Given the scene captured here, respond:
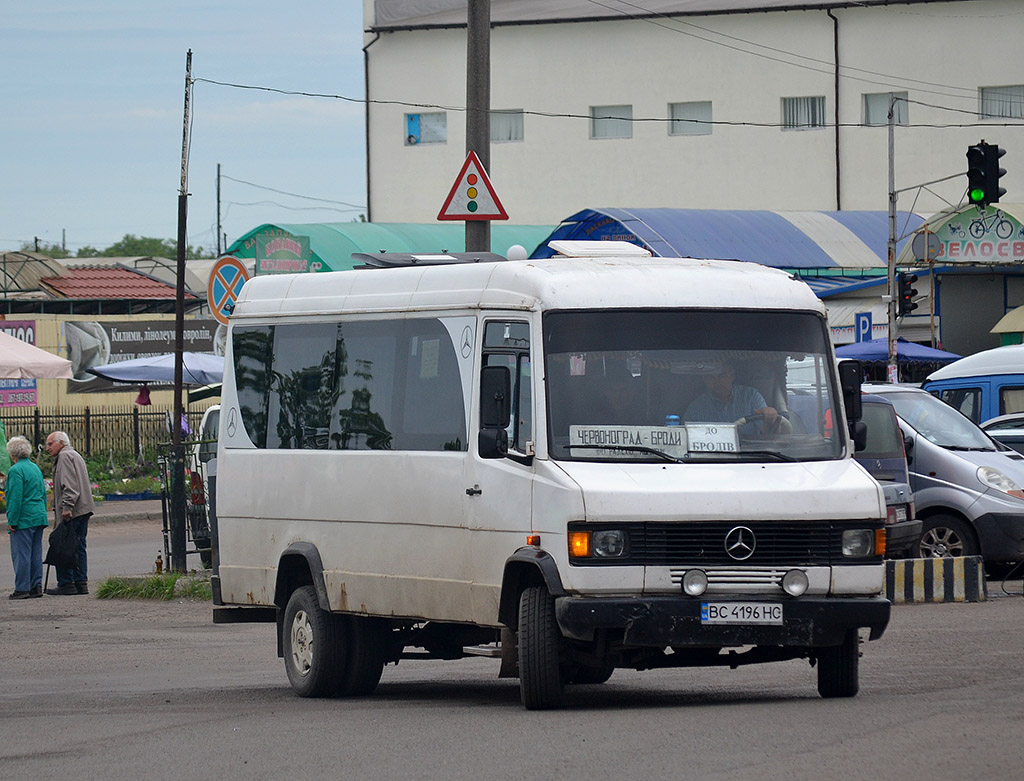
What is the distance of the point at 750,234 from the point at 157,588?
1046 inches

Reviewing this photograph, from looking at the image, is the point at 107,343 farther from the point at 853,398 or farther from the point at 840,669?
the point at 840,669

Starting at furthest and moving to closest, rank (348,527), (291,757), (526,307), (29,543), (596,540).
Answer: (29,543)
(348,527)
(526,307)
(596,540)
(291,757)

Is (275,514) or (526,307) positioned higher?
(526,307)

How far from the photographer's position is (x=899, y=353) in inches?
1385

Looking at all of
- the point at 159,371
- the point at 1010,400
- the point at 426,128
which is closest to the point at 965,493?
the point at 1010,400

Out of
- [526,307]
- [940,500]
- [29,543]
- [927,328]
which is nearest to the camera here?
[526,307]

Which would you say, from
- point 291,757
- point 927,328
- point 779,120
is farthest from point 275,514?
point 779,120

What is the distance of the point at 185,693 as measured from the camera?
1124 cm

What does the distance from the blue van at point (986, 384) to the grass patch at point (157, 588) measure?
9535mm

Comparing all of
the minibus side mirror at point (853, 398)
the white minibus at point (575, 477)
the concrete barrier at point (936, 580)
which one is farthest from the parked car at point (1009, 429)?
the minibus side mirror at point (853, 398)

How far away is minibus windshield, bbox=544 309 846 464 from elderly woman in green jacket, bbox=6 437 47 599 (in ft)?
36.3

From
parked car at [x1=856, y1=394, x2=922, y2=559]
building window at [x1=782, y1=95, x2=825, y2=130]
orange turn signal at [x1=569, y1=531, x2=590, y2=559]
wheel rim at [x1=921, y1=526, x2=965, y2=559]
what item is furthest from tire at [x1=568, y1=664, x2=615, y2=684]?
building window at [x1=782, y1=95, x2=825, y2=130]

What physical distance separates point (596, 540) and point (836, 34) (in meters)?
47.8

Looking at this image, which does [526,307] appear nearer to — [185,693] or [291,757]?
[291,757]
